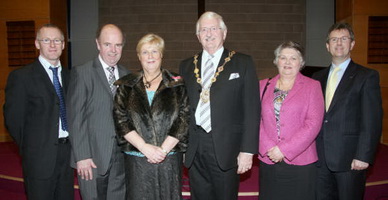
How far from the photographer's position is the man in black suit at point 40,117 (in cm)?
217

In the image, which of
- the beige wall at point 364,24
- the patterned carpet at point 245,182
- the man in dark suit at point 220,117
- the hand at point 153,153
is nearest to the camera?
the hand at point 153,153

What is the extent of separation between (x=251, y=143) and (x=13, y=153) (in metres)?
4.12

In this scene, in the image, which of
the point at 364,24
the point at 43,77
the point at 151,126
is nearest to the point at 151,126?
the point at 151,126

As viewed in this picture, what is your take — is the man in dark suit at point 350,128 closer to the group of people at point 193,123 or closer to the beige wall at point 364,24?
the group of people at point 193,123

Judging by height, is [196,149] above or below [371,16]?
below

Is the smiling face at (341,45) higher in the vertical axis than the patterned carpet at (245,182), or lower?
higher

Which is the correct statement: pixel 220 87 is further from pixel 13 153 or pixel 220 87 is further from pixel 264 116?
pixel 13 153

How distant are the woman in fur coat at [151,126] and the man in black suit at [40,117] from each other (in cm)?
58

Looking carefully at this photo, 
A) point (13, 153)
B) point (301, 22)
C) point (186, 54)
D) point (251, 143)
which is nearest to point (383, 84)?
point (301, 22)

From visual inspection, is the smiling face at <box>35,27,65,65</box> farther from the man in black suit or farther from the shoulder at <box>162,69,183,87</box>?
the shoulder at <box>162,69,183,87</box>

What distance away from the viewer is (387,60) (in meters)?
5.40

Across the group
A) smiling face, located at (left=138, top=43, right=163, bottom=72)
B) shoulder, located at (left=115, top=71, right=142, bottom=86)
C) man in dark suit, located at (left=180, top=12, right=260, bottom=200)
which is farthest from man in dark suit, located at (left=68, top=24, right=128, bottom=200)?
man in dark suit, located at (left=180, top=12, right=260, bottom=200)

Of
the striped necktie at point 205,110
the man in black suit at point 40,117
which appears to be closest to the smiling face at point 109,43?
the man in black suit at point 40,117

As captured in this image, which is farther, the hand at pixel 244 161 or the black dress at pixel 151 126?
the hand at pixel 244 161
